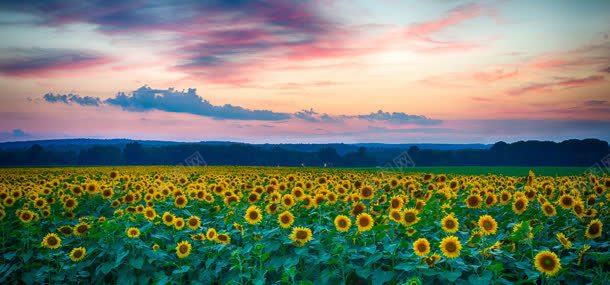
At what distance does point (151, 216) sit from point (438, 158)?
93483 mm

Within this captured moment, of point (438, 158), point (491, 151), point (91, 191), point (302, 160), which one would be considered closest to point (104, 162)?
point (302, 160)

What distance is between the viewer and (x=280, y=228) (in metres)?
7.20

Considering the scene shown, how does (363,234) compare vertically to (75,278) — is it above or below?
above

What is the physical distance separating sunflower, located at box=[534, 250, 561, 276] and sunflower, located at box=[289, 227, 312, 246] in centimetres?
288

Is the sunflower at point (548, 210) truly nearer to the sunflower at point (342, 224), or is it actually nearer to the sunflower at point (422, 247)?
the sunflower at point (422, 247)

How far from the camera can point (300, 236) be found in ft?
20.9

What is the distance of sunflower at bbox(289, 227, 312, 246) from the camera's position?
20.8ft

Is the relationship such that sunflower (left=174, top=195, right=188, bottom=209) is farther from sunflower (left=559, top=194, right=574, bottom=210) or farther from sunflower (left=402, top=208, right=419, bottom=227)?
sunflower (left=559, top=194, right=574, bottom=210)

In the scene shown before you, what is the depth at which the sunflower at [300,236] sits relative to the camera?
6328 mm

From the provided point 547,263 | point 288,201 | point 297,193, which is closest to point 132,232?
point 288,201

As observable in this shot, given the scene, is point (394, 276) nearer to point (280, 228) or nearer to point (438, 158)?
point (280, 228)

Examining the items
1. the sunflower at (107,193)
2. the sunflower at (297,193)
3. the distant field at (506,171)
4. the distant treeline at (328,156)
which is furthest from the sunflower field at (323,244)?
the distant treeline at (328,156)

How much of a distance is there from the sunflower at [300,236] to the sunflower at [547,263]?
288cm

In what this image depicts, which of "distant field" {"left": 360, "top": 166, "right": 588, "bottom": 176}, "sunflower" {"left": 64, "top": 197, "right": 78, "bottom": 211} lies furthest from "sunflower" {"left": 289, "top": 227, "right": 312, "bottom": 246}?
"distant field" {"left": 360, "top": 166, "right": 588, "bottom": 176}
